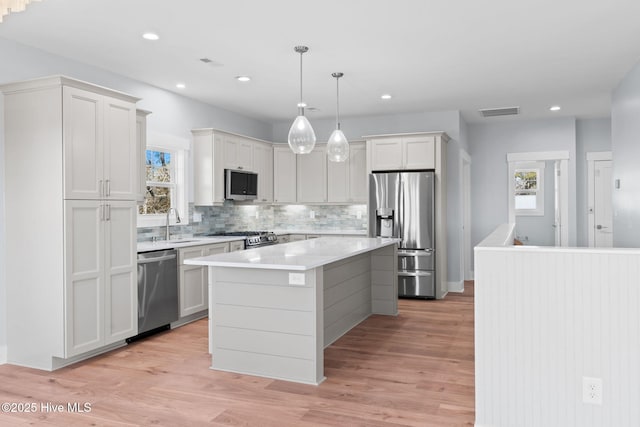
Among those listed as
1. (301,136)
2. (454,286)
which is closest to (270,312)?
(301,136)

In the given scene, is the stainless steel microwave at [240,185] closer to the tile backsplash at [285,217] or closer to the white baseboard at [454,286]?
the tile backsplash at [285,217]

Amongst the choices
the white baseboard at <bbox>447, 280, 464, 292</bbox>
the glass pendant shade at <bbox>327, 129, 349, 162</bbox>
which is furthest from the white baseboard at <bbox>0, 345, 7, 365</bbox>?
the white baseboard at <bbox>447, 280, 464, 292</bbox>

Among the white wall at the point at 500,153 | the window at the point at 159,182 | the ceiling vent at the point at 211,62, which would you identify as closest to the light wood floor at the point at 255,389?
the window at the point at 159,182

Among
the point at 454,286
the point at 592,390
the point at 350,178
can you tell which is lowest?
the point at 454,286

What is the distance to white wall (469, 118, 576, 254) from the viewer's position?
762cm

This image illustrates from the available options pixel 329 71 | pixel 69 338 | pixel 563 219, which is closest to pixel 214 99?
pixel 329 71

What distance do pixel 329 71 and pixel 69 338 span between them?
3282mm

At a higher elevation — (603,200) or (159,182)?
(159,182)

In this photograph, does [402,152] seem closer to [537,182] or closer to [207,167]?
[207,167]

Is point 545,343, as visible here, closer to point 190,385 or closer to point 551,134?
point 190,385

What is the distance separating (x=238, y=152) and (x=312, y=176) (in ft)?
4.31

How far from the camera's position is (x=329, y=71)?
16.1ft

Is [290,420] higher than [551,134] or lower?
lower

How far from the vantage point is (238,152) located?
6.60 m
